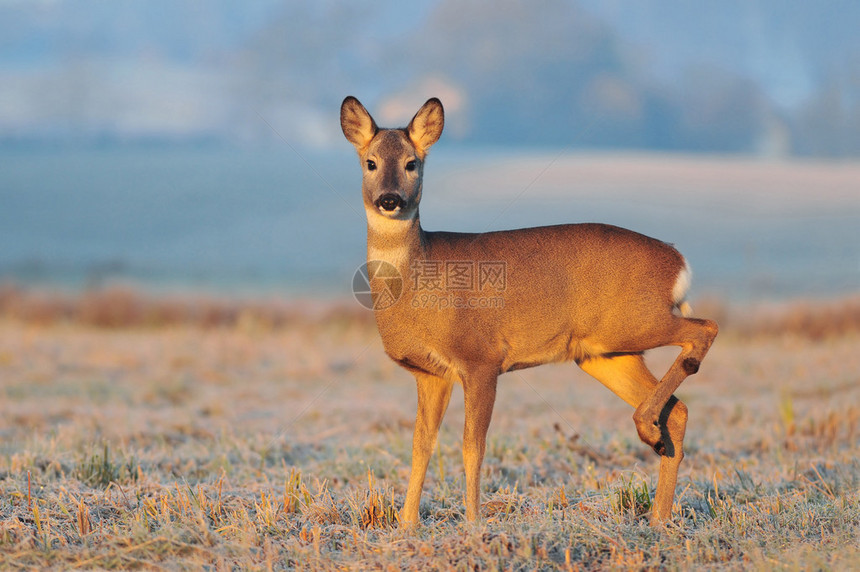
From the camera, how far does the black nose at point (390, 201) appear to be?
579 cm

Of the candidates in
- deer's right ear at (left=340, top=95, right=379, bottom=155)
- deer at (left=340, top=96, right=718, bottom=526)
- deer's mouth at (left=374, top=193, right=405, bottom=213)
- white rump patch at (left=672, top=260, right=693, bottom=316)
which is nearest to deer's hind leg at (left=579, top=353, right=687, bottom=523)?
deer at (left=340, top=96, right=718, bottom=526)

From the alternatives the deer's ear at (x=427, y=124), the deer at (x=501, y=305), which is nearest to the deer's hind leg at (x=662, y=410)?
the deer at (x=501, y=305)

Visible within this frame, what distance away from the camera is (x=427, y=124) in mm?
6250

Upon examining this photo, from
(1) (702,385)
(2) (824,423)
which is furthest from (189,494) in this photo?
(1) (702,385)

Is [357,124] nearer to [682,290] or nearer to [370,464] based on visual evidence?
[682,290]

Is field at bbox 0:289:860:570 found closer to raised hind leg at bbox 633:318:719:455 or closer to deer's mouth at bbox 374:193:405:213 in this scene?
raised hind leg at bbox 633:318:719:455

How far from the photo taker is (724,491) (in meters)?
6.65

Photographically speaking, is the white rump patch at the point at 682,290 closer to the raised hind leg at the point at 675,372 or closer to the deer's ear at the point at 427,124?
the raised hind leg at the point at 675,372

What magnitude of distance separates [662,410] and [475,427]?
134 cm


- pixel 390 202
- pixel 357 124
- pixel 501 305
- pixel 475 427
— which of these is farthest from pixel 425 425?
pixel 357 124

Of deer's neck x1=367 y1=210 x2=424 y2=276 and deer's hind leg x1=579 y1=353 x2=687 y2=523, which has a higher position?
deer's neck x1=367 y1=210 x2=424 y2=276

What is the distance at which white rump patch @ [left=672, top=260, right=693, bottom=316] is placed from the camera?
614 centimetres

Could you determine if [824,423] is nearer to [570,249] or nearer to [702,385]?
[702,385]

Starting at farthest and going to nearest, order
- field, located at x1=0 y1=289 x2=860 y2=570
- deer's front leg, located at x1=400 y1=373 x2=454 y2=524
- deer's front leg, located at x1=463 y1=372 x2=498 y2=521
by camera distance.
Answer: deer's front leg, located at x1=400 y1=373 x2=454 y2=524, deer's front leg, located at x1=463 y1=372 x2=498 y2=521, field, located at x1=0 y1=289 x2=860 y2=570
